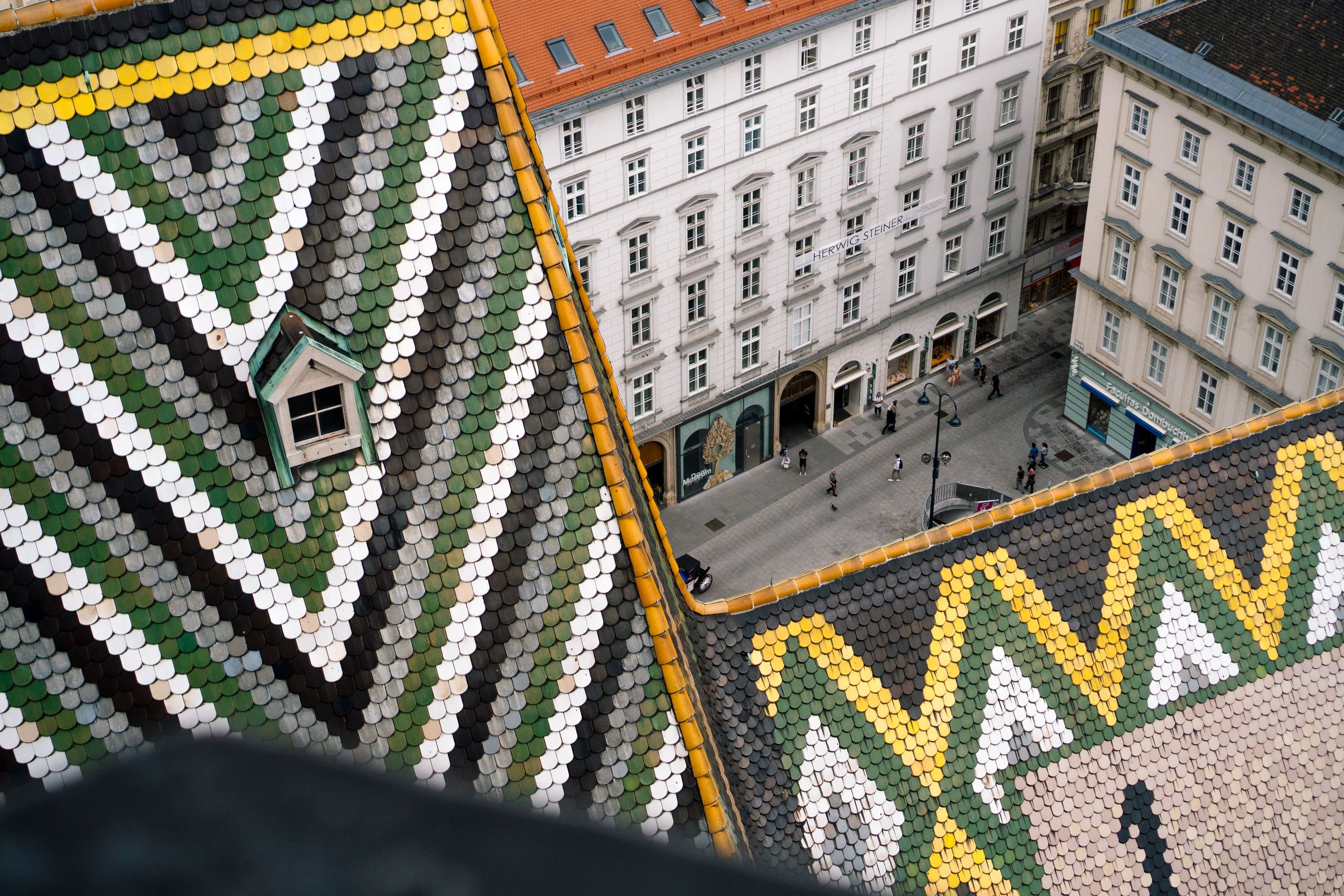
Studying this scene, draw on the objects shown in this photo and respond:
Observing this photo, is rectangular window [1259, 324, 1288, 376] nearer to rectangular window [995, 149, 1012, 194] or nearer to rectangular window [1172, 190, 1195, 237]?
rectangular window [1172, 190, 1195, 237]

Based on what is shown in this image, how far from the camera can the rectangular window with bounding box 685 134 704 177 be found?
6225 cm

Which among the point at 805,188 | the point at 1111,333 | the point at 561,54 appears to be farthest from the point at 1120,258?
the point at 561,54

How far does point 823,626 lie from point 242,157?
34.4ft

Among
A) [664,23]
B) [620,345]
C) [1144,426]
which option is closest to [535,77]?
[664,23]

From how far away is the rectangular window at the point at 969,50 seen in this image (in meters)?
67.7

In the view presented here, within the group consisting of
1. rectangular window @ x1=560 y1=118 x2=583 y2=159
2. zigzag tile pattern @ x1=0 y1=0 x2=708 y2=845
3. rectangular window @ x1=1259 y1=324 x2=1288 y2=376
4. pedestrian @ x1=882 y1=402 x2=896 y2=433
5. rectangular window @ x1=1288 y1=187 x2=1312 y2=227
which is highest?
zigzag tile pattern @ x1=0 y1=0 x2=708 y2=845

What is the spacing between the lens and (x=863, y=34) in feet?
211

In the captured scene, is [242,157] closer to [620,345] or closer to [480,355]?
[480,355]

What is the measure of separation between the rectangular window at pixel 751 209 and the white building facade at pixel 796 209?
73 mm

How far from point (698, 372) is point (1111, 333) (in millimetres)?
17123

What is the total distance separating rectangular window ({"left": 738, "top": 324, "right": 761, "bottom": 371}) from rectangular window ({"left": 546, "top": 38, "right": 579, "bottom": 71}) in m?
14.8

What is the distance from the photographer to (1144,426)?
6919cm

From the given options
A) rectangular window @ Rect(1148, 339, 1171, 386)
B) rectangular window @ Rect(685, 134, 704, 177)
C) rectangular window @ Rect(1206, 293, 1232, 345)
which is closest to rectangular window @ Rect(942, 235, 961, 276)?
rectangular window @ Rect(1148, 339, 1171, 386)

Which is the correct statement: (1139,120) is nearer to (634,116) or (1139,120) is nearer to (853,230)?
(853,230)
